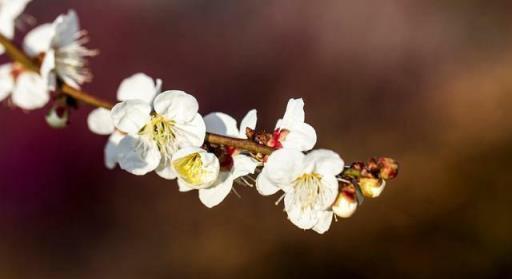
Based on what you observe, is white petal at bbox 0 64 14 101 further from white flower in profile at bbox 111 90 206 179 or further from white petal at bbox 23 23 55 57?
white flower in profile at bbox 111 90 206 179

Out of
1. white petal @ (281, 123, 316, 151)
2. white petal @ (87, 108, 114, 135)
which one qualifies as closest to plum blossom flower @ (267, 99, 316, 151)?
white petal @ (281, 123, 316, 151)

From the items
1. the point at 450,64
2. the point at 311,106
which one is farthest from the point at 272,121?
the point at 450,64

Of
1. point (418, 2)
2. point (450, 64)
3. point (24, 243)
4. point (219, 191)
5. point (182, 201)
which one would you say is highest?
point (418, 2)

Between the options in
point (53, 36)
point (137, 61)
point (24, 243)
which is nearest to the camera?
point (53, 36)

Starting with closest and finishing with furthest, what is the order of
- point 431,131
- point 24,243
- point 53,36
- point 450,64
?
point 53,36 < point 24,243 < point 431,131 < point 450,64

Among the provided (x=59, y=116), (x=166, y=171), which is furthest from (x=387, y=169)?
(x=59, y=116)

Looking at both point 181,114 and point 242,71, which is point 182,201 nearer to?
point 242,71

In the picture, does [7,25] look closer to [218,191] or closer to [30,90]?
[30,90]
